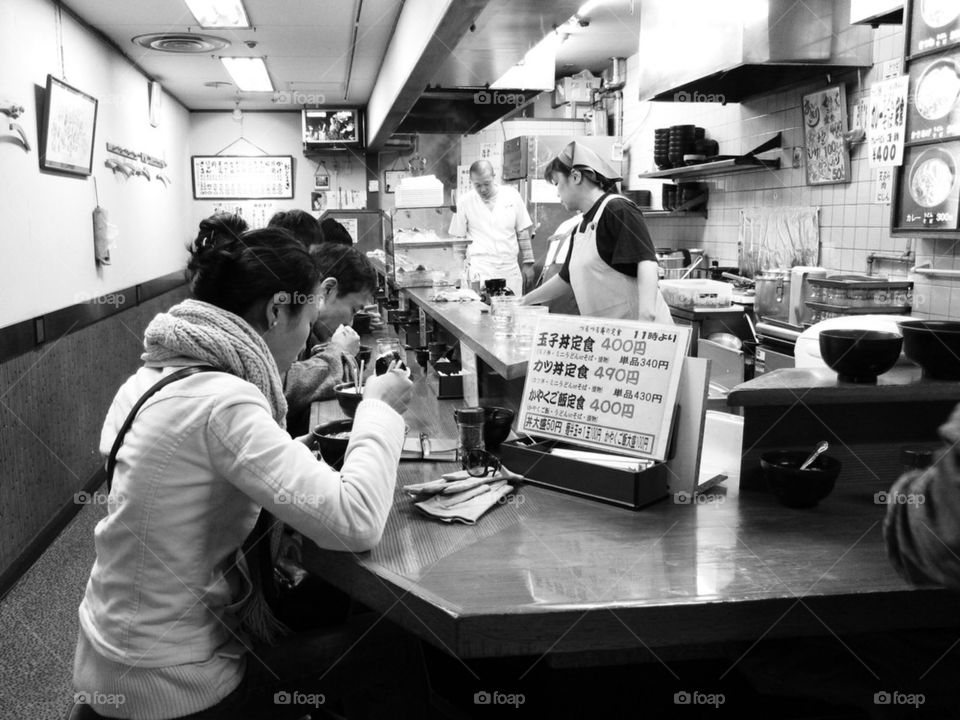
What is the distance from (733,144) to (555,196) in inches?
91.3

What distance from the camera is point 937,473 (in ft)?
3.21

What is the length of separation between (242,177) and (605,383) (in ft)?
29.5

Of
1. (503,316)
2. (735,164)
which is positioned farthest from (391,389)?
(735,164)

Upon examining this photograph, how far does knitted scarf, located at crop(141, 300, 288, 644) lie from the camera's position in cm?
158

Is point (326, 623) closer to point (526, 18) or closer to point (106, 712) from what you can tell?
Answer: point (106, 712)

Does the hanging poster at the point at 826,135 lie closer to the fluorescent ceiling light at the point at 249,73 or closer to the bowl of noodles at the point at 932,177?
the bowl of noodles at the point at 932,177

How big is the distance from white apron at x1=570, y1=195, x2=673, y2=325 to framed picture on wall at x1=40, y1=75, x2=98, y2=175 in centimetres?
285

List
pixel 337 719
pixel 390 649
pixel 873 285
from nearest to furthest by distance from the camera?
pixel 390 649, pixel 337 719, pixel 873 285

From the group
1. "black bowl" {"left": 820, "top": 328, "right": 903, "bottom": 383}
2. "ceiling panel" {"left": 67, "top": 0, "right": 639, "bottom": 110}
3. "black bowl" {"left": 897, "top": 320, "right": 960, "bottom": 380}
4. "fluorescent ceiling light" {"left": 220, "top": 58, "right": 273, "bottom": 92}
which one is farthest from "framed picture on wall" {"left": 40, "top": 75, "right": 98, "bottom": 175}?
"black bowl" {"left": 897, "top": 320, "right": 960, "bottom": 380}

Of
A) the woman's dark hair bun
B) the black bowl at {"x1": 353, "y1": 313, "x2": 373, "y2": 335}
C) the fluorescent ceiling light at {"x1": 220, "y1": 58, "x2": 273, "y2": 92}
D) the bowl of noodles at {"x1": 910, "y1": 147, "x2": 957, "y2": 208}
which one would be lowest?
the black bowl at {"x1": 353, "y1": 313, "x2": 373, "y2": 335}

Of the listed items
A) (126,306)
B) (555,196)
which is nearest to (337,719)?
(126,306)

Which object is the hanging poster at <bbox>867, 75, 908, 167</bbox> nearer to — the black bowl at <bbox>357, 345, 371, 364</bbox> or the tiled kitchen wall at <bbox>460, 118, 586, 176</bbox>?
the black bowl at <bbox>357, 345, 371, 364</bbox>

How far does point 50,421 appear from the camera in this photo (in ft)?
13.9

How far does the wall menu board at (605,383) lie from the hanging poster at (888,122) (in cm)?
280
